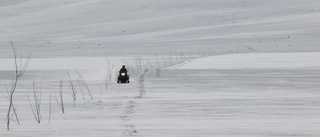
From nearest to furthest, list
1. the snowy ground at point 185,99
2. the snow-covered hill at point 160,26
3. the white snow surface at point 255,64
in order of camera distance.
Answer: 1. the snowy ground at point 185,99
2. the white snow surface at point 255,64
3. the snow-covered hill at point 160,26

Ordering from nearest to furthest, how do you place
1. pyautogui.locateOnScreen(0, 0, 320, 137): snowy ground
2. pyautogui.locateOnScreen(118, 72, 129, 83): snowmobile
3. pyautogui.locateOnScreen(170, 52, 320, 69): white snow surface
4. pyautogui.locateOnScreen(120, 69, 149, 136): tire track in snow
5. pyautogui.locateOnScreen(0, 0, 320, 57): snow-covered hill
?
pyautogui.locateOnScreen(120, 69, 149, 136): tire track in snow, pyautogui.locateOnScreen(0, 0, 320, 137): snowy ground, pyautogui.locateOnScreen(118, 72, 129, 83): snowmobile, pyautogui.locateOnScreen(170, 52, 320, 69): white snow surface, pyautogui.locateOnScreen(0, 0, 320, 57): snow-covered hill

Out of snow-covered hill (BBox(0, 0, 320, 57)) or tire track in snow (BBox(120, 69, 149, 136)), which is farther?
snow-covered hill (BBox(0, 0, 320, 57))

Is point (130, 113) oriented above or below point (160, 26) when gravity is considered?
below

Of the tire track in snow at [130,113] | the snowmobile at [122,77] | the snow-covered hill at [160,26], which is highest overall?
the snow-covered hill at [160,26]

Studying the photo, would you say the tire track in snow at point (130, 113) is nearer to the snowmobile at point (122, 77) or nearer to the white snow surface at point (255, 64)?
the snowmobile at point (122, 77)

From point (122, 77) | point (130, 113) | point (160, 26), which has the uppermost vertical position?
point (160, 26)

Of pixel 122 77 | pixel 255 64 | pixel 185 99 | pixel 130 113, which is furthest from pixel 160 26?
pixel 130 113

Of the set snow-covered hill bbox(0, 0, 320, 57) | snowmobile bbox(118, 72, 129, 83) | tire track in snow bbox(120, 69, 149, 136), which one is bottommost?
tire track in snow bbox(120, 69, 149, 136)

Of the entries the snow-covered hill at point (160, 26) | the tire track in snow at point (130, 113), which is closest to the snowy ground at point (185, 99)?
the tire track in snow at point (130, 113)

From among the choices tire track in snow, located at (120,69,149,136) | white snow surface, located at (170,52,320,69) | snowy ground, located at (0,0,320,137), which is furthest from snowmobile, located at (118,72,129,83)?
white snow surface, located at (170,52,320,69)

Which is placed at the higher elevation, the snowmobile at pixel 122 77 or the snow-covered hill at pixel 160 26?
the snow-covered hill at pixel 160 26

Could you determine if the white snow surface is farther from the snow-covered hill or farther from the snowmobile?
the snow-covered hill

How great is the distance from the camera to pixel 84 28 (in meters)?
58.3

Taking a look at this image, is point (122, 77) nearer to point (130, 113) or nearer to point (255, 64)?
point (130, 113)
